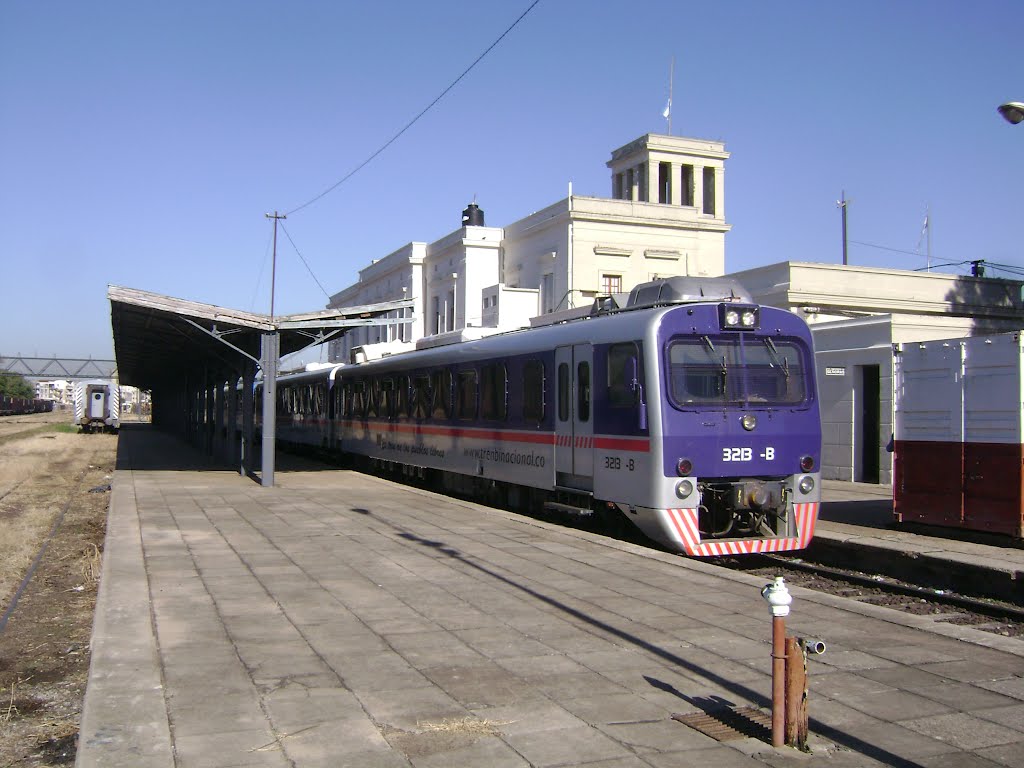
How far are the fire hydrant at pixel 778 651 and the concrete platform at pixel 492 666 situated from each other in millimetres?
105

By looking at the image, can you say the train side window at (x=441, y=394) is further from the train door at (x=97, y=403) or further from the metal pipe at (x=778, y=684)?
the train door at (x=97, y=403)

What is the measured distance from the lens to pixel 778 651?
4.70m

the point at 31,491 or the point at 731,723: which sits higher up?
the point at 731,723

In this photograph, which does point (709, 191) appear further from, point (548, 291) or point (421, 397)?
point (421, 397)

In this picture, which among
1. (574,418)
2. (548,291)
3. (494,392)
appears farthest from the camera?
(548,291)

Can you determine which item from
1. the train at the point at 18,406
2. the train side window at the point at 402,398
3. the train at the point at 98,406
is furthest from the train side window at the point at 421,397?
the train at the point at 18,406

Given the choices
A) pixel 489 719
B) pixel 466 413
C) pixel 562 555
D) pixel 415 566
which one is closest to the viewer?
pixel 489 719

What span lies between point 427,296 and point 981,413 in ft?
163

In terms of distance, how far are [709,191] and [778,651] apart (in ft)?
193

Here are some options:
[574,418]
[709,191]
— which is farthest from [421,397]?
[709,191]

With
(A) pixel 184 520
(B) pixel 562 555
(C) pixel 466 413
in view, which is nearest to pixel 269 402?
(C) pixel 466 413

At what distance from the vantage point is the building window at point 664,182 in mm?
59469

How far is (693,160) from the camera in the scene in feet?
197

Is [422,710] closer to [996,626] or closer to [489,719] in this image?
[489,719]
